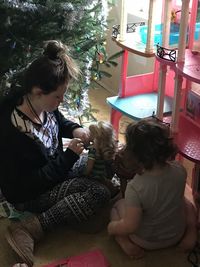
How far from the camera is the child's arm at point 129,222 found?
143 centimetres

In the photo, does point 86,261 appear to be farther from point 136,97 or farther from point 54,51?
point 136,97

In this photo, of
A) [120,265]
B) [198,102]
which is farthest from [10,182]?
[198,102]

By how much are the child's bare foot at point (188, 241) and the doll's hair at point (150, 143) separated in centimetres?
33

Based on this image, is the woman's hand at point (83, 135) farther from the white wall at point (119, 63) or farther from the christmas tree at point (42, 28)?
the white wall at point (119, 63)

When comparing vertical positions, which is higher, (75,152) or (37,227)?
(75,152)

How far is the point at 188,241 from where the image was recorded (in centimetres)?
154

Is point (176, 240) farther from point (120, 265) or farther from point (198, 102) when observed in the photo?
point (198, 102)

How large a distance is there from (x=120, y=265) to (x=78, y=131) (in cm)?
61

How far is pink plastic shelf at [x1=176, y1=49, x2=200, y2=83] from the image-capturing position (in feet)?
4.99

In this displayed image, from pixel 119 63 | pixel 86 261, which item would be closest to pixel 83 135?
pixel 86 261

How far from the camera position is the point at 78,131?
71.7 inches

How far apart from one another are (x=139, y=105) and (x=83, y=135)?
0.43 meters

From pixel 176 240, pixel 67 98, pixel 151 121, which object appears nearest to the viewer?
pixel 151 121

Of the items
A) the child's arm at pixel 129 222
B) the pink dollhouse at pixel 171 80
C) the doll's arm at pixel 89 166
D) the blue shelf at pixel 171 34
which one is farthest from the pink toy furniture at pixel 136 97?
the child's arm at pixel 129 222
